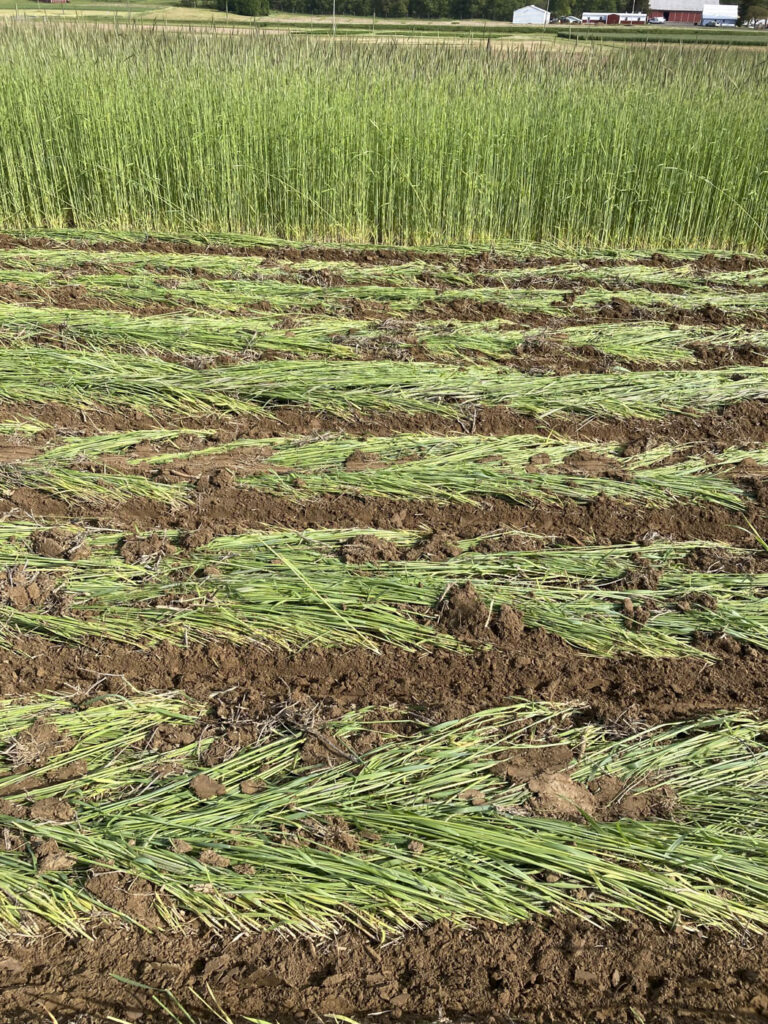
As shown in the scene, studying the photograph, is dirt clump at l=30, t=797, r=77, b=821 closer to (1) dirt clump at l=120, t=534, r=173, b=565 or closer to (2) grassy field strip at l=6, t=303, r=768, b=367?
(1) dirt clump at l=120, t=534, r=173, b=565

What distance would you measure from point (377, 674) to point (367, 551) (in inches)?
21.9

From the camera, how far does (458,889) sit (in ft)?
6.05

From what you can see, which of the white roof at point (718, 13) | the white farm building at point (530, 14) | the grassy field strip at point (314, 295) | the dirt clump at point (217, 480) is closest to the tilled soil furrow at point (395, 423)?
the dirt clump at point (217, 480)

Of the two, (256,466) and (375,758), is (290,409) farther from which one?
(375,758)

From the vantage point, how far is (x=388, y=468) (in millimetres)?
3426

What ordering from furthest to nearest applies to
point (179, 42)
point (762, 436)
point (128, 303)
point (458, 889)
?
point (179, 42)
point (128, 303)
point (762, 436)
point (458, 889)

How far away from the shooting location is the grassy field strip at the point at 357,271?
5.78 meters

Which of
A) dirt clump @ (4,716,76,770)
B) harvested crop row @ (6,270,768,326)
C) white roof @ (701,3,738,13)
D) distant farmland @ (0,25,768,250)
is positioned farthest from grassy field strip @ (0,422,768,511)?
white roof @ (701,3,738,13)

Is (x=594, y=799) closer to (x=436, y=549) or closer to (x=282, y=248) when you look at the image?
(x=436, y=549)

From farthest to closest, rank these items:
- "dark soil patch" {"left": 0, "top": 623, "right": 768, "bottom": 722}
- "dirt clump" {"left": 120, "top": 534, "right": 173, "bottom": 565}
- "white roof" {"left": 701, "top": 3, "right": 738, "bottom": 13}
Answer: "white roof" {"left": 701, "top": 3, "right": 738, "bottom": 13} < "dirt clump" {"left": 120, "top": 534, "right": 173, "bottom": 565} < "dark soil patch" {"left": 0, "top": 623, "right": 768, "bottom": 722}

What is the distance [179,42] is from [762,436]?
6.01m

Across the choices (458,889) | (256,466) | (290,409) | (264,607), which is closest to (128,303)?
(290,409)

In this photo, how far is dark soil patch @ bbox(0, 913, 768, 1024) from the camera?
65.0 inches

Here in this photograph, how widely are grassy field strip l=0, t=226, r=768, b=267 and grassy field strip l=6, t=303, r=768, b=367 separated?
63.5 inches
